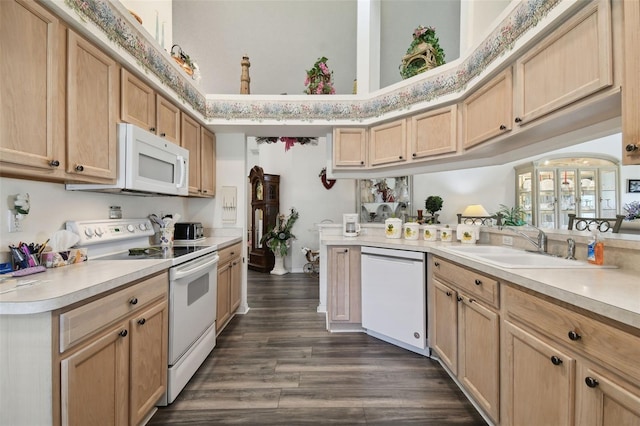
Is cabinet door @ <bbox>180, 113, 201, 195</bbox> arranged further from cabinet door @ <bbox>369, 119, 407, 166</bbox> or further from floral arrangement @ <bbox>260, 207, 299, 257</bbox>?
floral arrangement @ <bbox>260, 207, 299, 257</bbox>

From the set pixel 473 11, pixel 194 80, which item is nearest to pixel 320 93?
pixel 194 80

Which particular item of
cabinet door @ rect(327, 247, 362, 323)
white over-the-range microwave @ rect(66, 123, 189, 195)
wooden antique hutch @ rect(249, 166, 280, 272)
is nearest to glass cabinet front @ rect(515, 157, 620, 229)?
cabinet door @ rect(327, 247, 362, 323)

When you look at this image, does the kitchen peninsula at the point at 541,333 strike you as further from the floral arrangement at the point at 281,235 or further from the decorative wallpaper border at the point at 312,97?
the floral arrangement at the point at 281,235

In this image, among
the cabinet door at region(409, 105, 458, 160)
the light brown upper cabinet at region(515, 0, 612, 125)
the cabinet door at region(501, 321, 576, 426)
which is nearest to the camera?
the cabinet door at region(501, 321, 576, 426)

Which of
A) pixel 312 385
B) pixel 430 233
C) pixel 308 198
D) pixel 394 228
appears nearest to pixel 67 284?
pixel 312 385

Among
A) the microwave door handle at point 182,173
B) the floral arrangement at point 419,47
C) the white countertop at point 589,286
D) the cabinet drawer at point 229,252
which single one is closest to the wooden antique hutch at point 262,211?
the cabinet drawer at point 229,252

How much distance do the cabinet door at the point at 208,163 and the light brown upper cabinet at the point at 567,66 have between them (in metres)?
2.78

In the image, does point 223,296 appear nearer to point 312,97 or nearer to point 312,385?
point 312,385

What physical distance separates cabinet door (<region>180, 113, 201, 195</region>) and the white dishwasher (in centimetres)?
182

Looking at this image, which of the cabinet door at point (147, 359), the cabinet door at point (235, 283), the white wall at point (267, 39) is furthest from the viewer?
the white wall at point (267, 39)

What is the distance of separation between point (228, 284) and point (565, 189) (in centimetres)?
325

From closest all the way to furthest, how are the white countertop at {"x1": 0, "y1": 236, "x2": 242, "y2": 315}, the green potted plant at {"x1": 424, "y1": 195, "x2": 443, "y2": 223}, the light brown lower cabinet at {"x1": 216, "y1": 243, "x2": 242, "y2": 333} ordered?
the white countertop at {"x1": 0, "y1": 236, "x2": 242, "y2": 315}
the light brown lower cabinet at {"x1": 216, "y1": 243, "x2": 242, "y2": 333}
the green potted plant at {"x1": 424, "y1": 195, "x2": 443, "y2": 223}

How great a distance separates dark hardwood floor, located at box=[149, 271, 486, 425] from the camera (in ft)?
5.01

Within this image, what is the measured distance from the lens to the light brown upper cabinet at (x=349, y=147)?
2875mm
